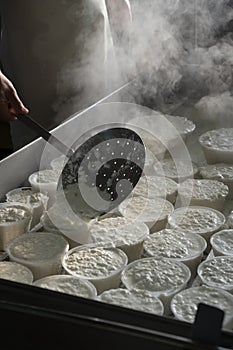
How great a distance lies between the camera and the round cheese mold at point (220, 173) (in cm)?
229

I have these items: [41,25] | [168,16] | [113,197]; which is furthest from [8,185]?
[168,16]

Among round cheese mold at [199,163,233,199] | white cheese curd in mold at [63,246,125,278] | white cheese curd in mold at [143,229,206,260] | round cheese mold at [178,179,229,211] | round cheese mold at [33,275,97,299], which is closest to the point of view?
round cheese mold at [33,275,97,299]

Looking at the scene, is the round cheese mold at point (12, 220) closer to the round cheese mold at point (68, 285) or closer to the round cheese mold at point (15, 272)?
the round cheese mold at point (15, 272)

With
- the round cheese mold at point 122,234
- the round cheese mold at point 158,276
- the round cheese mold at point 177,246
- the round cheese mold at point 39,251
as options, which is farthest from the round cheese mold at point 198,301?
the round cheese mold at point 39,251

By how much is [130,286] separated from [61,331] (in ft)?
1.86

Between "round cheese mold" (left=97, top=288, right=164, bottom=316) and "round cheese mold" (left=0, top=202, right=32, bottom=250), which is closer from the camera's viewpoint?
"round cheese mold" (left=97, top=288, right=164, bottom=316)

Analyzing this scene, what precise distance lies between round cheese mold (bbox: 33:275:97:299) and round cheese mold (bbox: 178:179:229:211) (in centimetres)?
69

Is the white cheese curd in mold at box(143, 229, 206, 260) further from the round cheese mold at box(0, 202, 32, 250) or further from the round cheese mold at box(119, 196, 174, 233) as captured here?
the round cheese mold at box(0, 202, 32, 250)

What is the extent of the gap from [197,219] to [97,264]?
474 millimetres

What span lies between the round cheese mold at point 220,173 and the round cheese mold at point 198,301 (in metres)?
0.78

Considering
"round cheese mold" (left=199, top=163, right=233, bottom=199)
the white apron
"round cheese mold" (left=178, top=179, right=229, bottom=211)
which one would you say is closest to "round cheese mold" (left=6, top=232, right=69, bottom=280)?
"round cheese mold" (left=178, top=179, right=229, bottom=211)

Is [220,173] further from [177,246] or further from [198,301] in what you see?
[198,301]

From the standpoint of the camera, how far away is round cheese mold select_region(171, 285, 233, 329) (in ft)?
4.75

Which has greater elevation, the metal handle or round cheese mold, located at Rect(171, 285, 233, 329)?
the metal handle
